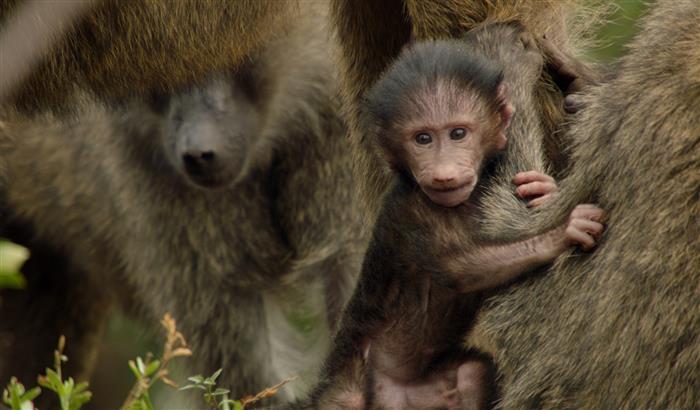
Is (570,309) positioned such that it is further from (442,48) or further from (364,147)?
(364,147)

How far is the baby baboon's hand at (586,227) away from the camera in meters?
4.36

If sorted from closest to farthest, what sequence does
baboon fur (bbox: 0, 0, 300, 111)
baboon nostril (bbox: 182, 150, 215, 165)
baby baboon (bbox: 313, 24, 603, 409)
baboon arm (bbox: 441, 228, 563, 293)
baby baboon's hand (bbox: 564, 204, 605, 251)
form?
baby baboon's hand (bbox: 564, 204, 605, 251)
baboon arm (bbox: 441, 228, 563, 293)
baby baboon (bbox: 313, 24, 603, 409)
baboon fur (bbox: 0, 0, 300, 111)
baboon nostril (bbox: 182, 150, 215, 165)

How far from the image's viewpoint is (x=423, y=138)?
470cm

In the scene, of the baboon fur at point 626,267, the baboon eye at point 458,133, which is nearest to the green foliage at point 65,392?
the baboon fur at point 626,267

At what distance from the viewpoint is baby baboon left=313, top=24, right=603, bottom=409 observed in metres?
4.64

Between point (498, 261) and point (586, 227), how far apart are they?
0.34m

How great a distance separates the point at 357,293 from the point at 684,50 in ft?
4.24

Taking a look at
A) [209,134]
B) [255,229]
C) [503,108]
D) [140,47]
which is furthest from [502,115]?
[255,229]

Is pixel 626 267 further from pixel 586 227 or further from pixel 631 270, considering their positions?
pixel 586 227

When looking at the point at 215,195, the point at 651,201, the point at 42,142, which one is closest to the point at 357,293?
the point at 651,201

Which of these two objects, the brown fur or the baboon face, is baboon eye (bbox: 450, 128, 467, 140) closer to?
the brown fur

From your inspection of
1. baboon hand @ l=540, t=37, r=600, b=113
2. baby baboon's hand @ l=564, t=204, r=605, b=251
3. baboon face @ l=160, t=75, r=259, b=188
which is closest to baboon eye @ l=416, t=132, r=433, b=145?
baby baboon's hand @ l=564, t=204, r=605, b=251

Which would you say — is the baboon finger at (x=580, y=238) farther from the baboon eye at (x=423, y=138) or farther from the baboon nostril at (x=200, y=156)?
the baboon nostril at (x=200, y=156)

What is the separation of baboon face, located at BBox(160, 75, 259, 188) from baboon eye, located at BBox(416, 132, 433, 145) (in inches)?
98.3
